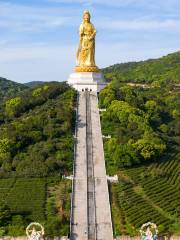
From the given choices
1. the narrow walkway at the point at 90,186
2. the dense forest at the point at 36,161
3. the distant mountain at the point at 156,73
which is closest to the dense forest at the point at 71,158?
the dense forest at the point at 36,161

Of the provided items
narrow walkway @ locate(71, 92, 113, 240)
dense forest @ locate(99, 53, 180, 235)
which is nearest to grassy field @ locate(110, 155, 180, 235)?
dense forest @ locate(99, 53, 180, 235)

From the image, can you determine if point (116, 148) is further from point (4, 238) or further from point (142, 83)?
point (142, 83)

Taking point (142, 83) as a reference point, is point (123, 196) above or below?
below

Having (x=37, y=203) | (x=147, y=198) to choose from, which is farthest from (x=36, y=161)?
(x=147, y=198)

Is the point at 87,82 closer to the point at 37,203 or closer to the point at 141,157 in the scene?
the point at 141,157

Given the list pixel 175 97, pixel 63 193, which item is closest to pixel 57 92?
pixel 175 97

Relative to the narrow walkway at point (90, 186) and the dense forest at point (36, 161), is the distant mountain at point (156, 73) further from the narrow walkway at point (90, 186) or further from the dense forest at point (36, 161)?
the narrow walkway at point (90, 186)
